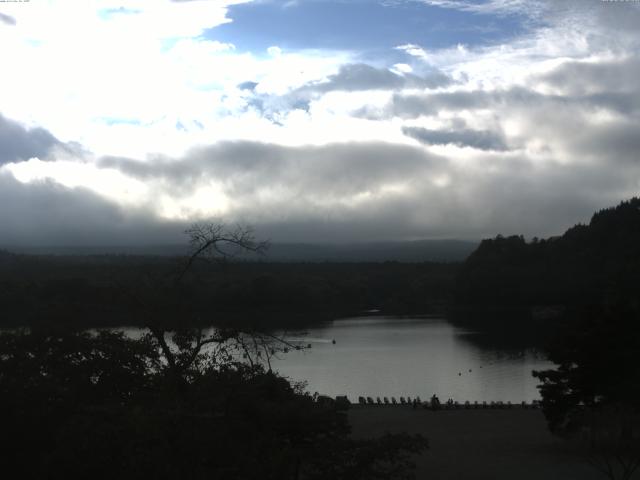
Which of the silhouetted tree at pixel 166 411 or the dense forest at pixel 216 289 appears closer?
the silhouetted tree at pixel 166 411

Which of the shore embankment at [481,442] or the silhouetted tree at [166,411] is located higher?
the silhouetted tree at [166,411]

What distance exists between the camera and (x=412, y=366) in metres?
39.5

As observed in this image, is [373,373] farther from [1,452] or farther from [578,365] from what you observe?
[1,452]

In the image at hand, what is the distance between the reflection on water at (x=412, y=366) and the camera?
1275 inches

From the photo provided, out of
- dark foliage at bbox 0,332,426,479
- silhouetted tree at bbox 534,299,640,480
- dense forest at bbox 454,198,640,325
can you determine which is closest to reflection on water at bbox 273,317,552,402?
silhouetted tree at bbox 534,299,640,480

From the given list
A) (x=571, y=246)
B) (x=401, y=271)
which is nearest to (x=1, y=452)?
(x=571, y=246)

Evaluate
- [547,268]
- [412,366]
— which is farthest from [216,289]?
[547,268]

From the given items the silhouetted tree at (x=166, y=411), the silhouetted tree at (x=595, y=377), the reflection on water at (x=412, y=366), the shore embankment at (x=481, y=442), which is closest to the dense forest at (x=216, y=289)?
the silhouetted tree at (x=166, y=411)

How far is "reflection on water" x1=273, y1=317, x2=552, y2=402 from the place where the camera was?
3238 centimetres

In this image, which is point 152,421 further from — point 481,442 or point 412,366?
point 412,366

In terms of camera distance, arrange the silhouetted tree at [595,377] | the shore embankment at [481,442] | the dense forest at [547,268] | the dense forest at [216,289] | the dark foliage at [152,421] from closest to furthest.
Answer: the dark foliage at [152,421], the dense forest at [216,289], the shore embankment at [481,442], the silhouetted tree at [595,377], the dense forest at [547,268]

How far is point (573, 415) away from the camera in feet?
55.1

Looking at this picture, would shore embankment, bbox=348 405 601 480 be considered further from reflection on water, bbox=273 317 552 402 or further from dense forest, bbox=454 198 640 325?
dense forest, bbox=454 198 640 325

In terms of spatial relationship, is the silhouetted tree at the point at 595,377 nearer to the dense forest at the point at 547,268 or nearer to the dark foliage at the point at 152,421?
the dark foliage at the point at 152,421
